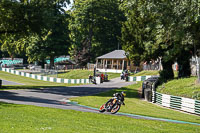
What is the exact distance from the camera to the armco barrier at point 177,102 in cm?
2098

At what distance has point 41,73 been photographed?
57406 millimetres

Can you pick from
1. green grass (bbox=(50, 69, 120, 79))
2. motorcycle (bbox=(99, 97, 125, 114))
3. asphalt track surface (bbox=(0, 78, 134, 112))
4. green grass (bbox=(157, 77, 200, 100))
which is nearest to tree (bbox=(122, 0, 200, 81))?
green grass (bbox=(157, 77, 200, 100))

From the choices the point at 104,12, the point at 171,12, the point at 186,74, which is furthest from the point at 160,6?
the point at 104,12

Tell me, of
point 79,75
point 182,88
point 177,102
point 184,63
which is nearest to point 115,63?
point 79,75

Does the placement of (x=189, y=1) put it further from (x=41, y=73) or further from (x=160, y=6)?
(x=41, y=73)

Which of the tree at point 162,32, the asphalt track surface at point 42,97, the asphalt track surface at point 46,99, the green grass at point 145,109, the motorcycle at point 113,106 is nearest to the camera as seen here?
the motorcycle at point 113,106

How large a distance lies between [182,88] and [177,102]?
2839 millimetres

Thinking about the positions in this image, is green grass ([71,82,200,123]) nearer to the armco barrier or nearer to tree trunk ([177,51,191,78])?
the armco barrier

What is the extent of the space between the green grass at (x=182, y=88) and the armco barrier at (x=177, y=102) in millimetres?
898

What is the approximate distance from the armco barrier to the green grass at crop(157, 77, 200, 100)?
2.95ft

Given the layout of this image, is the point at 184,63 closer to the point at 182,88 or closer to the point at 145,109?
the point at 182,88

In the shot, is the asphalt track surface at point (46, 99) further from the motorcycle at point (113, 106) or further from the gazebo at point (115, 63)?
the gazebo at point (115, 63)

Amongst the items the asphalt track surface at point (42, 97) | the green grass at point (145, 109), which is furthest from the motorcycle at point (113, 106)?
the green grass at point (145, 109)

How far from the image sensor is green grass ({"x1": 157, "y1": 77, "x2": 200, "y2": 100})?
2299 cm
